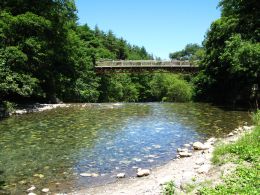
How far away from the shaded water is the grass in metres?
3.08

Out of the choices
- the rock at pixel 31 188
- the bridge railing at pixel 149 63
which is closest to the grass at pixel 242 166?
the rock at pixel 31 188

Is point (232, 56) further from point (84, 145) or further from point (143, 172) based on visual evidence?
point (143, 172)

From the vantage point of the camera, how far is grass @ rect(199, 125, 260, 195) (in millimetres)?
8195

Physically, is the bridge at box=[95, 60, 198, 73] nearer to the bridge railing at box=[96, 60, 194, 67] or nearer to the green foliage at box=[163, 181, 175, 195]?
the bridge railing at box=[96, 60, 194, 67]

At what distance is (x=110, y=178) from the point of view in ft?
38.0

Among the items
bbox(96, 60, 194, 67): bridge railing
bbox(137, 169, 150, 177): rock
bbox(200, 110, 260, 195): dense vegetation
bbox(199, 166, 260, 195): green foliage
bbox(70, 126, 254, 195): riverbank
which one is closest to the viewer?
bbox(199, 166, 260, 195): green foliage

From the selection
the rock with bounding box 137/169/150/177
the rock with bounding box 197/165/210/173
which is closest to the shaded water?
the rock with bounding box 137/169/150/177

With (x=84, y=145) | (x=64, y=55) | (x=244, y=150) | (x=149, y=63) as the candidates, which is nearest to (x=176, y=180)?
(x=244, y=150)

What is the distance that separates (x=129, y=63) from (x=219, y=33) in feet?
85.3

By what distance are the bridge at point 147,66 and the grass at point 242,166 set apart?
47457 millimetres

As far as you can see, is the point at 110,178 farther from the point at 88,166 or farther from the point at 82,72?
the point at 82,72

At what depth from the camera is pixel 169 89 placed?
338 feet

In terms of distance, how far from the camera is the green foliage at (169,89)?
10094 centimetres

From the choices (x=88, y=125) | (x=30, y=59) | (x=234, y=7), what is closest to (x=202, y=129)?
(x=88, y=125)
